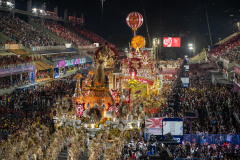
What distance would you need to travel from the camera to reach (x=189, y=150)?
13500 mm

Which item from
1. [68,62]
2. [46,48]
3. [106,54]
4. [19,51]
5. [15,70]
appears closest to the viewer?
[106,54]

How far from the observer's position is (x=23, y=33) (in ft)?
132

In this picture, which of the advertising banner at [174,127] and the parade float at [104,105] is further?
the parade float at [104,105]

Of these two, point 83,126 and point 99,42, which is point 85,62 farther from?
point 83,126

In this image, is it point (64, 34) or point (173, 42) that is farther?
point (173, 42)

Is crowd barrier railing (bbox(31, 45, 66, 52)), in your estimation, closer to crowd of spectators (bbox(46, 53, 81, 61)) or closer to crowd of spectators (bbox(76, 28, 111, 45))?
crowd of spectators (bbox(46, 53, 81, 61))

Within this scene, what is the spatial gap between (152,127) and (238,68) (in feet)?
49.6

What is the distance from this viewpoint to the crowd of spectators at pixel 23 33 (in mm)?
37188

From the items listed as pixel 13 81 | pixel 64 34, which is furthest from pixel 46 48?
pixel 13 81

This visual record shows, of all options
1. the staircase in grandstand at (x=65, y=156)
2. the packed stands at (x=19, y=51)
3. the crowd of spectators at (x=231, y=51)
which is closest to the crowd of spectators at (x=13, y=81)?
the packed stands at (x=19, y=51)

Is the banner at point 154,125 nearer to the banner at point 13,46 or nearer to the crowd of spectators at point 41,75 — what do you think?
the crowd of spectators at point 41,75

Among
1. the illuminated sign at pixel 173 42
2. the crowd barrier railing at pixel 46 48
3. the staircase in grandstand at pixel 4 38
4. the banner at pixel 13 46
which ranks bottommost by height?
the banner at pixel 13 46

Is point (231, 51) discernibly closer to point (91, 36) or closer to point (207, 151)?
point (207, 151)

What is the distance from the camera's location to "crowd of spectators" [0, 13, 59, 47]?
37188mm
